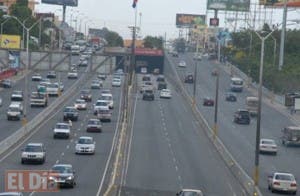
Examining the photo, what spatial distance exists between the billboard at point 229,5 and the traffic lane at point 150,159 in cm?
8885

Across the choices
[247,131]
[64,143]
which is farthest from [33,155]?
[247,131]

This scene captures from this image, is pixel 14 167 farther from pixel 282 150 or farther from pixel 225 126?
pixel 225 126

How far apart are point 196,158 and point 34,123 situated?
19.6 m

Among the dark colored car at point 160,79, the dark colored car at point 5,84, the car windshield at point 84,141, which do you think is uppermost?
the car windshield at point 84,141

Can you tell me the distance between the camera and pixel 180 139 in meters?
79.4

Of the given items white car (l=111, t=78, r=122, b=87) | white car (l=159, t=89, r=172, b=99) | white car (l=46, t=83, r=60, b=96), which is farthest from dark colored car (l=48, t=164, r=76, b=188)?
white car (l=111, t=78, r=122, b=87)

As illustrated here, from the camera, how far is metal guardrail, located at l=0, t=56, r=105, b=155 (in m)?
65.8

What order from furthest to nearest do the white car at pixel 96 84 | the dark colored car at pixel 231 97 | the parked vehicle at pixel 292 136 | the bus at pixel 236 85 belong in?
the bus at pixel 236 85, the white car at pixel 96 84, the dark colored car at pixel 231 97, the parked vehicle at pixel 292 136

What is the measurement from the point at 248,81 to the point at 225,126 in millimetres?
53630

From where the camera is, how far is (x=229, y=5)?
188000mm

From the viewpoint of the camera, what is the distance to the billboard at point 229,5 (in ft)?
613

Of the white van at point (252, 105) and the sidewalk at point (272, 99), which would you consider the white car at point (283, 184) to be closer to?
the sidewalk at point (272, 99)

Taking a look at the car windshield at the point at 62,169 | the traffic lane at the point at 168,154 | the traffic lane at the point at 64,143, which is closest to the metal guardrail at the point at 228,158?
the traffic lane at the point at 168,154

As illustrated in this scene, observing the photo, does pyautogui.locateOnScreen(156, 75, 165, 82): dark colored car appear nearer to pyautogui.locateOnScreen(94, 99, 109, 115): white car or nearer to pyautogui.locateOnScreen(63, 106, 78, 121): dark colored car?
pyautogui.locateOnScreen(94, 99, 109, 115): white car
